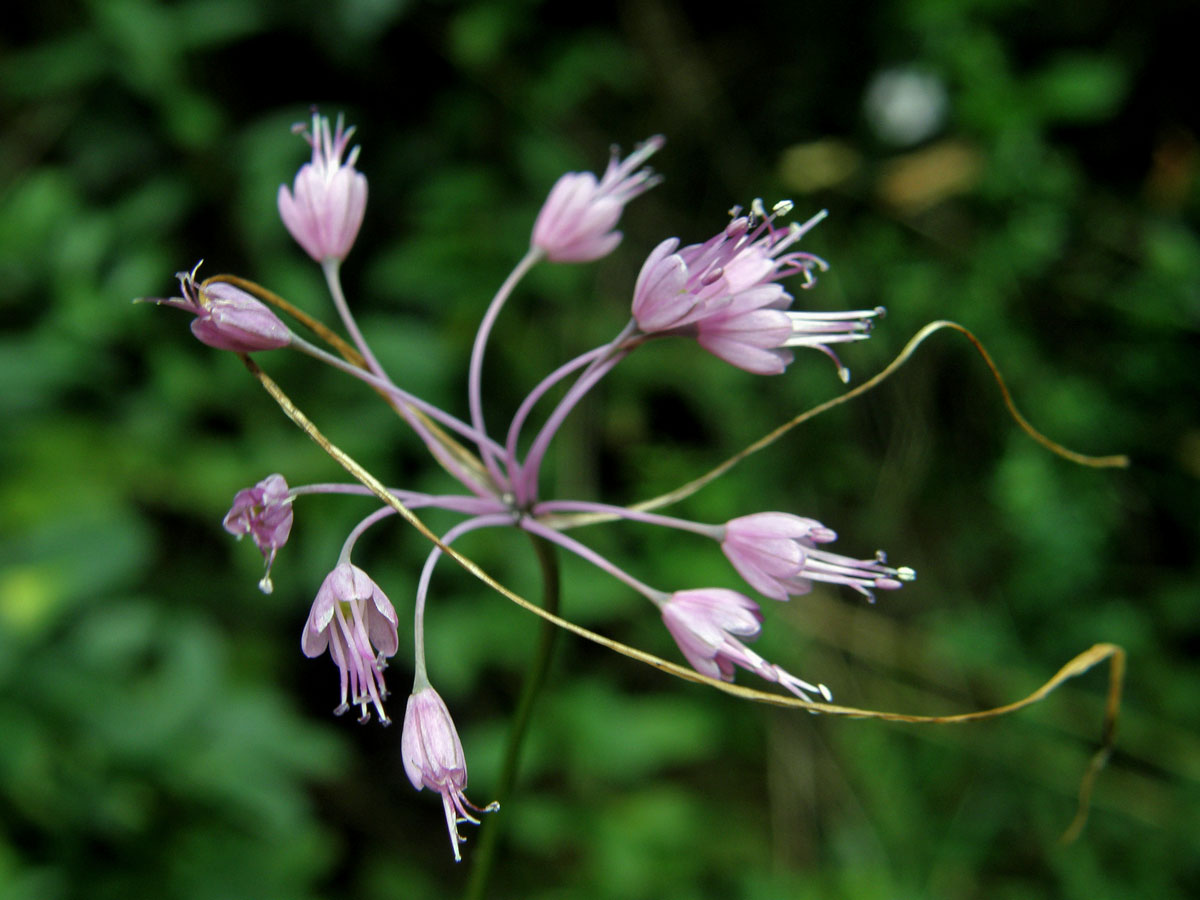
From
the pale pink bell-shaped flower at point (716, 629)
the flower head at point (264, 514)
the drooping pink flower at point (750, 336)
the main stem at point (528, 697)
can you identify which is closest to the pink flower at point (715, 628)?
the pale pink bell-shaped flower at point (716, 629)

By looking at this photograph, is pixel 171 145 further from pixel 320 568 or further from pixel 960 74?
pixel 960 74

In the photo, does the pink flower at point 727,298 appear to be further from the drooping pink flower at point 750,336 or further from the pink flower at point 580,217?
the pink flower at point 580,217

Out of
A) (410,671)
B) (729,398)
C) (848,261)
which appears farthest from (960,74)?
(410,671)

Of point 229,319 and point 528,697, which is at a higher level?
point 229,319

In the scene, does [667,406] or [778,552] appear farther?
[667,406]

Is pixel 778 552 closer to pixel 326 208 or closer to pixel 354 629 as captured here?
pixel 354 629

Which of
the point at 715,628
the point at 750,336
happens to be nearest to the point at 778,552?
the point at 715,628
